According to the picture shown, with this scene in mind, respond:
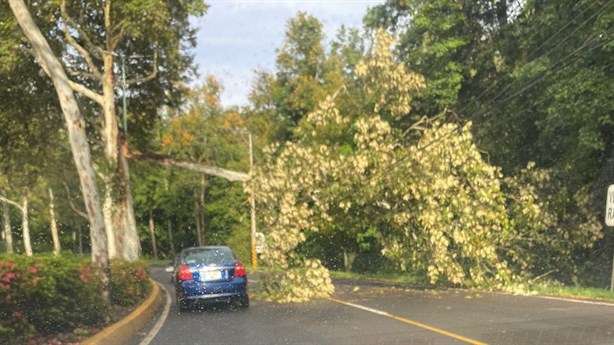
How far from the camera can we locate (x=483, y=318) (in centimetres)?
1050

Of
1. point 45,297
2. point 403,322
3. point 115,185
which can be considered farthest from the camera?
point 115,185

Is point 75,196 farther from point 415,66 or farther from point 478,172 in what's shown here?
point 478,172

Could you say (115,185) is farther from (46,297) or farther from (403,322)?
(403,322)

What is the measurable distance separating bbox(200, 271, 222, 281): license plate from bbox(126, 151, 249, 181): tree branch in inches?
160

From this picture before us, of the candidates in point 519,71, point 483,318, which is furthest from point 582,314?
point 519,71

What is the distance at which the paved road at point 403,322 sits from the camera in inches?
344

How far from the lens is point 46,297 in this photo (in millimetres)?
8266

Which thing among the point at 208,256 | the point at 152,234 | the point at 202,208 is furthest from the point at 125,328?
the point at 152,234

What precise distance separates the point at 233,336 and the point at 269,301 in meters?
5.60

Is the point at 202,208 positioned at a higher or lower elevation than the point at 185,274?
higher

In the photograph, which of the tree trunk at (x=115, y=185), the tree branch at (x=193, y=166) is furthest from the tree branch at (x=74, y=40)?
the tree branch at (x=193, y=166)

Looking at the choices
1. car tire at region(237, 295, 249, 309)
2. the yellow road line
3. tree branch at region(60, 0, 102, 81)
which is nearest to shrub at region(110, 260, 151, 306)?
car tire at region(237, 295, 249, 309)

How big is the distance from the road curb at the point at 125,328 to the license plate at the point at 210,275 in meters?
1.27

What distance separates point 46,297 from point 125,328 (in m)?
2.01
